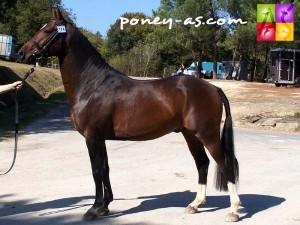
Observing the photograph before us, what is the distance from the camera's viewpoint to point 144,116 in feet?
19.1

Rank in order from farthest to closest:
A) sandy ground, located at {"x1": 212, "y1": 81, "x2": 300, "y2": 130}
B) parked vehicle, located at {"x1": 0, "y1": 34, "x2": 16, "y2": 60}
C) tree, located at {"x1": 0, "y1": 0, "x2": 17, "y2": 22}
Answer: parked vehicle, located at {"x1": 0, "y1": 34, "x2": 16, "y2": 60}
tree, located at {"x1": 0, "y1": 0, "x2": 17, "y2": 22}
sandy ground, located at {"x1": 212, "y1": 81, "x2": 300, "y2": 130}

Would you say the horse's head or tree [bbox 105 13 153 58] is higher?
tree [bbox 105 13 153 58]

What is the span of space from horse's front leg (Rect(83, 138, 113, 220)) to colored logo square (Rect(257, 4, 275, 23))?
35.8 m

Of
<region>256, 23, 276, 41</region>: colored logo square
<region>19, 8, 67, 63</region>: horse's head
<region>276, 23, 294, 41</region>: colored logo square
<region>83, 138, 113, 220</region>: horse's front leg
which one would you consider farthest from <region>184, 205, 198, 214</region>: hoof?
<region>256, 23, 276, 41</region>: colored logo square

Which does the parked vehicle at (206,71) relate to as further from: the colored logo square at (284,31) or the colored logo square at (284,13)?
the colored logo square at (284,13)

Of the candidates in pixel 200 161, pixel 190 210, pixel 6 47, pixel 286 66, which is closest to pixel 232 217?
pixel 190 210

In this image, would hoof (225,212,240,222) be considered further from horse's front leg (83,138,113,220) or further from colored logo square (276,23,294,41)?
colored logo square (276,23,294,41)

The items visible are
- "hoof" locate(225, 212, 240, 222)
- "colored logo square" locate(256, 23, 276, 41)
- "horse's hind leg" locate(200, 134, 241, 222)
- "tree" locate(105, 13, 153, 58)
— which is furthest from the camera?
"tree" locate(105, 13, 153, 58)

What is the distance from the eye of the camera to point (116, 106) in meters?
5.82

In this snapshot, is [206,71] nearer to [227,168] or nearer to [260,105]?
[260,105]

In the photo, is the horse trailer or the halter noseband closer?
the halter noseband

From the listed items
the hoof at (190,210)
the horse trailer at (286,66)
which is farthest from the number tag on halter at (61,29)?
the horse trailer at (286,66)

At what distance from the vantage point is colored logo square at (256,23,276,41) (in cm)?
3959

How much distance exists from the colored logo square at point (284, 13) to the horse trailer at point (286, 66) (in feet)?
9.33
